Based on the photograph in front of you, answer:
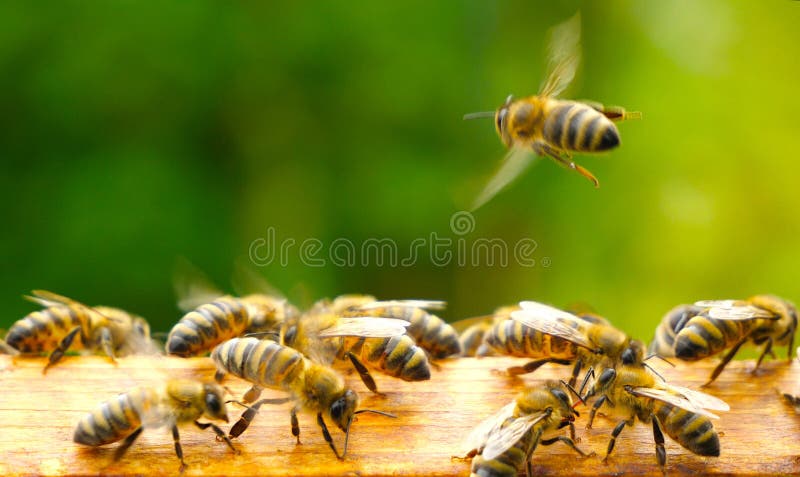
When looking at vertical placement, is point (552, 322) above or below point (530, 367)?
above

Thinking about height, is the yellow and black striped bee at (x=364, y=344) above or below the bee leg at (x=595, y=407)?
above

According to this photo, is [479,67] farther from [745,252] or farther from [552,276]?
[745,252]

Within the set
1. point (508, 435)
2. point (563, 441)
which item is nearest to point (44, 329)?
point (508, 435)

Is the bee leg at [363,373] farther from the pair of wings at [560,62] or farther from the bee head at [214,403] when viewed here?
the pair of wings at [560,62]

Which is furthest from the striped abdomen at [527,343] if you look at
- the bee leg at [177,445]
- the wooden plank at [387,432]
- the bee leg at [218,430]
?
the bee leg at [177,445]

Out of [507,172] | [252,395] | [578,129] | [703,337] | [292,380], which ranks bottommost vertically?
[252,395]

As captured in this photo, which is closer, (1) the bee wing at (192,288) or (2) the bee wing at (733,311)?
(2) the bee wing at (733,311)

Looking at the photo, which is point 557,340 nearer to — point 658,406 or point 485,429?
point 658,406

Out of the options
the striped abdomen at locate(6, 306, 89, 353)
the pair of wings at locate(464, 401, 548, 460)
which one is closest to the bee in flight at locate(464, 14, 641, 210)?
the pair of wings at locate(464, 401, 548, 460)
